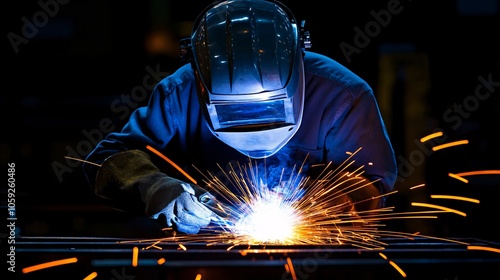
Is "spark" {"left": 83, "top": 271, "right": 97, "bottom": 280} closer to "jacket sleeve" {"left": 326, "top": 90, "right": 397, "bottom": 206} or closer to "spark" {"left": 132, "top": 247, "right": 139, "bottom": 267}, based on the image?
"spark" {"left": 132, "top": 247, "right": 139, "bottom": 267}

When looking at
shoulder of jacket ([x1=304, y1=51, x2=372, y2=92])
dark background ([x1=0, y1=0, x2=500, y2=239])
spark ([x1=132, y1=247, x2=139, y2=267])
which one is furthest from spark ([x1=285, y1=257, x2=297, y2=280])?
dark background ([x1=0, y1=0, x2=500, y2=239])

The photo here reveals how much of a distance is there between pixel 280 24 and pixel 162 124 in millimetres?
680

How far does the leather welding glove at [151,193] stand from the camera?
6.64 ft

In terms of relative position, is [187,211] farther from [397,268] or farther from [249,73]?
[397,268]

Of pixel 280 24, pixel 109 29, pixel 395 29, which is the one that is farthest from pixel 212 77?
pixel 109 29

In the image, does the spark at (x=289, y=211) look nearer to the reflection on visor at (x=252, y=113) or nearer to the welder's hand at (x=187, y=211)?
the welder's hand at (x=187, y=211)

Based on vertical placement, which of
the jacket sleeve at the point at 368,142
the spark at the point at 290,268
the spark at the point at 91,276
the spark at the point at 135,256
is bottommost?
the spark at the point at 290,268

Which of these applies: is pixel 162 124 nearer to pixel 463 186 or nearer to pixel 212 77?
pixel 212 77

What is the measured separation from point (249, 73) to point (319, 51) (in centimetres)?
279

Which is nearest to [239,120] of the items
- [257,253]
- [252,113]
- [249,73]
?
[252,113]

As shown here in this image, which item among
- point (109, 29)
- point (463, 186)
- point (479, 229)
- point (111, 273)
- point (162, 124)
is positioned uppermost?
point (109, 29)

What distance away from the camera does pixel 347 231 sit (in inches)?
85.6

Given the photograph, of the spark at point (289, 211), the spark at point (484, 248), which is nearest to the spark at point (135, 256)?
the spark at point (289, 211)

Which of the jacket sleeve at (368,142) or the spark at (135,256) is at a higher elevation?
the jacket sleeve at (368,142)
